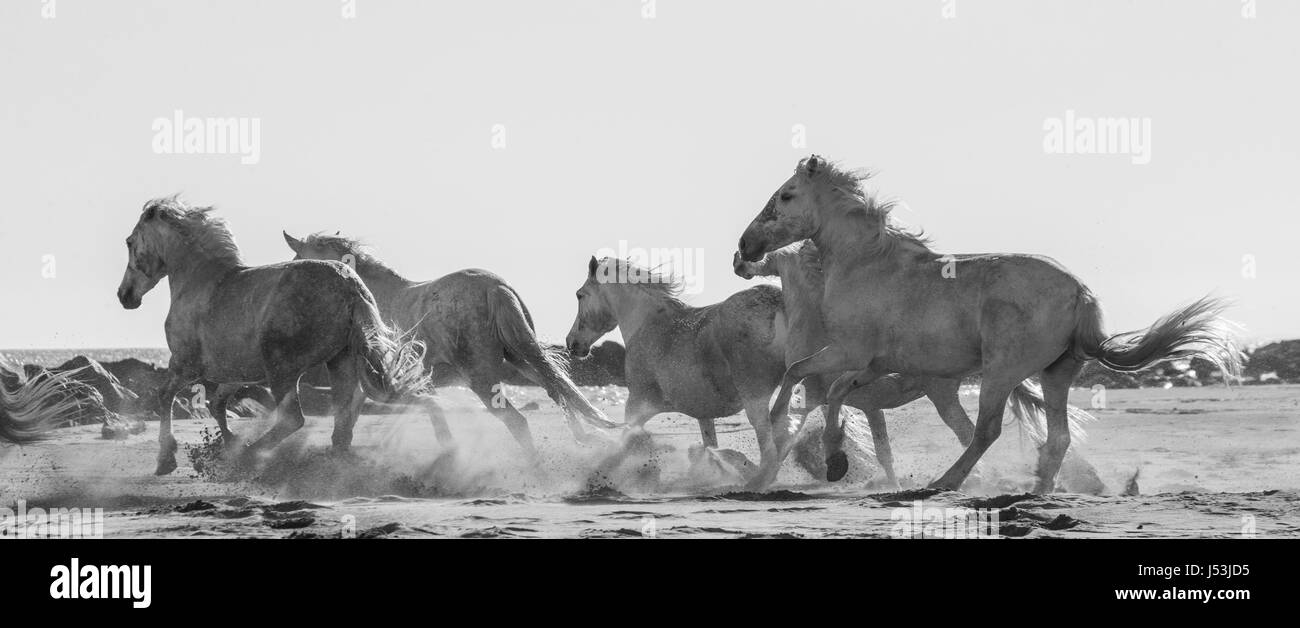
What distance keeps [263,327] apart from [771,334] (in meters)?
3.51

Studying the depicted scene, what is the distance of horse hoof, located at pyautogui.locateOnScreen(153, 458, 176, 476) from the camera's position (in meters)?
12.5

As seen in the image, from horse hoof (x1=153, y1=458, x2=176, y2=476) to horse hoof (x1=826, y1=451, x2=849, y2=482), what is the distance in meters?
4.71

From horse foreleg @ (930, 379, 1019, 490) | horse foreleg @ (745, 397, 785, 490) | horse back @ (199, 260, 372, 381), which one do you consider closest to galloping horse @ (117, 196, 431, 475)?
horse back @ (199, 260, 372, 381)

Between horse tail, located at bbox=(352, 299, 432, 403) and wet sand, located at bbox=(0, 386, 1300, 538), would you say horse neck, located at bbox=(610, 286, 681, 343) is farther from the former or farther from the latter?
horse tail, located at bbox=(352, 299, 432, 403)

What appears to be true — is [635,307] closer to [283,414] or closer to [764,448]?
[764,448]

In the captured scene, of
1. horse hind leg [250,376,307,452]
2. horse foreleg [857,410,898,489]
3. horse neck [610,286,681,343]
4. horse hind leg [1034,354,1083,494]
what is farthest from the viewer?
horse neck [610,286,681,343]

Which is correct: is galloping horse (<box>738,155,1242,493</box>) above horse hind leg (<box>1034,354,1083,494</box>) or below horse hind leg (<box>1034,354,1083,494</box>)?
above

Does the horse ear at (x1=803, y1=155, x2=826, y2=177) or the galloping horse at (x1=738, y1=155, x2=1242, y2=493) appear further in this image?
the horse ear at (x1=803, y1=155, x2=826, y2=177)

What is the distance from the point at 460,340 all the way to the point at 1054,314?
17.5 ft
